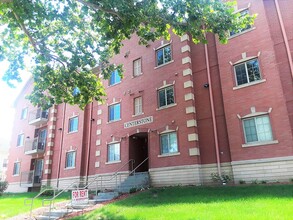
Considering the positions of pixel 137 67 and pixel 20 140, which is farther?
pixel 20 140

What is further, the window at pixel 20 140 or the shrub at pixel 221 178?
the window at pixel 20 140

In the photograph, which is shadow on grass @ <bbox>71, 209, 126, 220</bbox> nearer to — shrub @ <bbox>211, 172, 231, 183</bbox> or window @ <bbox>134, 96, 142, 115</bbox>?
shrub @ <bbox>211, 172, 231, 183</bbox>

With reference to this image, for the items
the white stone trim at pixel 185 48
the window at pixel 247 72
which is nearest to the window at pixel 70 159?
the white stone trim at pixel 185 48

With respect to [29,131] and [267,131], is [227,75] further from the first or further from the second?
[29,131]

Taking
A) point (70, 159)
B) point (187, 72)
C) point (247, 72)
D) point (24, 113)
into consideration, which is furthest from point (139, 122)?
point (24, 113)

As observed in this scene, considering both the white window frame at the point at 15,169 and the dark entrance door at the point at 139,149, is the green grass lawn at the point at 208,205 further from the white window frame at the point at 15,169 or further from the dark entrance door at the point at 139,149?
the white window frame at the point at 15,169

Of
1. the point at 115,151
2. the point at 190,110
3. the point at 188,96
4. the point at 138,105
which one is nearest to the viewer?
the point at 190,110

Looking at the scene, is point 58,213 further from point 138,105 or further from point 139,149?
point 138,105

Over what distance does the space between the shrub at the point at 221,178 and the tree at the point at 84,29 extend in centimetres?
776

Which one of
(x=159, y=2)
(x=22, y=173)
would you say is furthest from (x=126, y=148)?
(x=22, y=173)

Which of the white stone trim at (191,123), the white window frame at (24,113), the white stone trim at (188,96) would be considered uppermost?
the white window frame at (24,113)

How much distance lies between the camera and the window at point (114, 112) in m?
21.6

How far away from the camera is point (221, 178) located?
48.3ft

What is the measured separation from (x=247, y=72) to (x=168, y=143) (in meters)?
6.93
